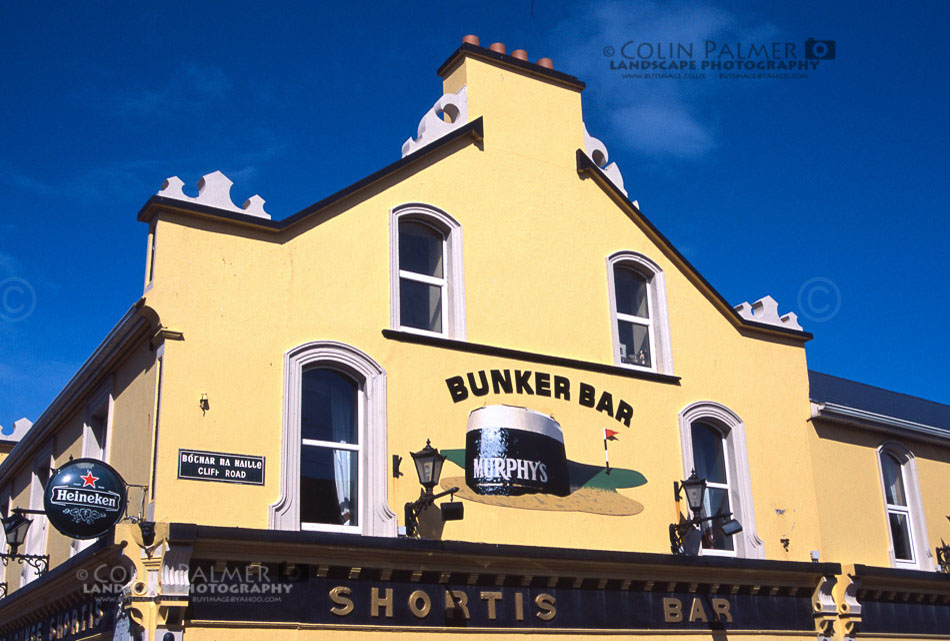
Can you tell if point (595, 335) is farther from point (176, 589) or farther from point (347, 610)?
point (176, 589)

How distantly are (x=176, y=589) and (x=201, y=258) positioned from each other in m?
3.92

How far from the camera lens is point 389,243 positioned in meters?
13.9

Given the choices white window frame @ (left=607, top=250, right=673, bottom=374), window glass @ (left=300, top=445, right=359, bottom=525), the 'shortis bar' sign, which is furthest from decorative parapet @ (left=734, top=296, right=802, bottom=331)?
the 'shortis bar' sign

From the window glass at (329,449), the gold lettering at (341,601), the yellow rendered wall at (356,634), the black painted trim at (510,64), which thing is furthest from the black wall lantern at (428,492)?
the black painted trim at (510,64)

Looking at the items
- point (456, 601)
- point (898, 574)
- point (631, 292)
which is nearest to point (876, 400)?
point (898, 574)

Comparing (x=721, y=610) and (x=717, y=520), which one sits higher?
(x=717, y=520)

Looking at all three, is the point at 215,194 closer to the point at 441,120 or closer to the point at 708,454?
the point at 441,120

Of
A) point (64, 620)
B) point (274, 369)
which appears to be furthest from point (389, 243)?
point (64, 620)

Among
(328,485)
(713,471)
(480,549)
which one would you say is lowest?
(480,549)

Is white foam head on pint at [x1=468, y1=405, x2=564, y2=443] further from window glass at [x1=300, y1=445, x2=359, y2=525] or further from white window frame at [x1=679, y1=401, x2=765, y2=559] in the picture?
white window frame at [x1=679, y1=401, x2=765, y2=559]

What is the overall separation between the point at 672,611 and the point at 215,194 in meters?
8.23

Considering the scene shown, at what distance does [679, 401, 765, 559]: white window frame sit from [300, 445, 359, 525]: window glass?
5262 millimetres

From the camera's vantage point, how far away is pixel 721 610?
14.5m

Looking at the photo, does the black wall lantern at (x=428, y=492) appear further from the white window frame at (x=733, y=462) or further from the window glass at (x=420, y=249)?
the white window frame at (x=733, y=462)
